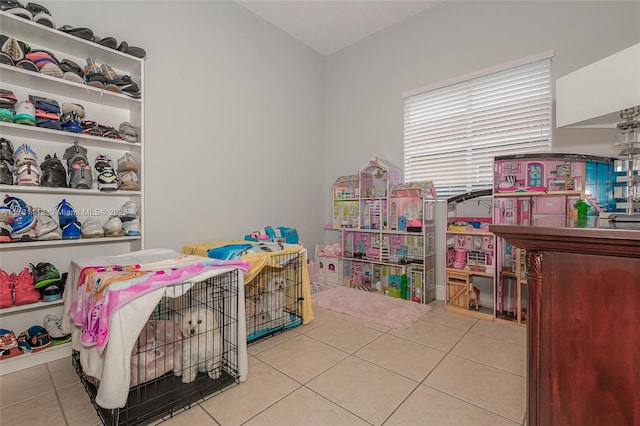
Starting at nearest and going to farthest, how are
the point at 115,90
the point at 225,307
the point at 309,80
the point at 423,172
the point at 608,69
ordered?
the point at 608,69 → the point at 225,307 → the point at 115,90 → the point at 423,172 → the point at 309,80

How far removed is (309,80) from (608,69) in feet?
10.7

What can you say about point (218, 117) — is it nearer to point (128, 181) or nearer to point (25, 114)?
point (128, 181)

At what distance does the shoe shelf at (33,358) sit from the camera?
166 centimetres

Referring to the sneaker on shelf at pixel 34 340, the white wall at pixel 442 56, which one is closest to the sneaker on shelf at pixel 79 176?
the sneaker on shelf at pixel 34 340

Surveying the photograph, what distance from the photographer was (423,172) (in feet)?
10.5

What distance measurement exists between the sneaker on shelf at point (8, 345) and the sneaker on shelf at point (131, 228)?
81 cm

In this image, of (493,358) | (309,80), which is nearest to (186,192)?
(309,80)

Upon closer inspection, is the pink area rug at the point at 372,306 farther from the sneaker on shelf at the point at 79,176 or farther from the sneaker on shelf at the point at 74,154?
the sneaker on shelf at the point at 74,154

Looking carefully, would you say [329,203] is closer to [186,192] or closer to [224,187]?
[224,187]

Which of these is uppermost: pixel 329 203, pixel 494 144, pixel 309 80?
pixel 309 80

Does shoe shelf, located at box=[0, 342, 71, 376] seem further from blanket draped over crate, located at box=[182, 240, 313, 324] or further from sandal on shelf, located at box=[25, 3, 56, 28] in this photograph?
sandal on shelf, located at box=[25, 3, 56, 28]

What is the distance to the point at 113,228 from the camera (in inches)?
79.3

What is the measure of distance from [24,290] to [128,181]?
860mm

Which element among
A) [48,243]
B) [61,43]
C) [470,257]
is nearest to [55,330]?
[48,243]
